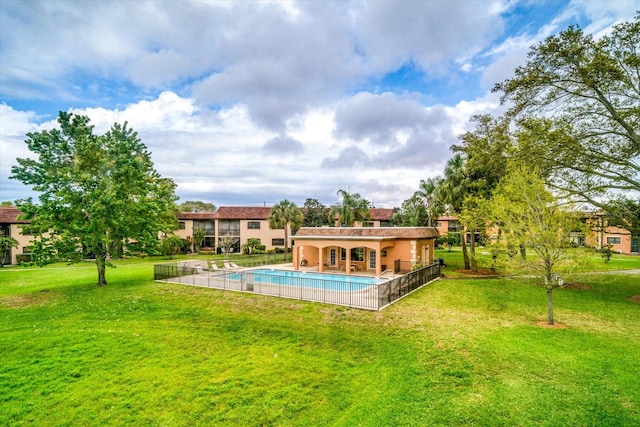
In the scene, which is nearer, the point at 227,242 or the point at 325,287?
the point at 325,287

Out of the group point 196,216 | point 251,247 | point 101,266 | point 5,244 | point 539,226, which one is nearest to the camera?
point 539,226

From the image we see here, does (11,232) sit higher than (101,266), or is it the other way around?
(11,232)

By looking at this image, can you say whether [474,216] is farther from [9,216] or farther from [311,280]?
[9,216]

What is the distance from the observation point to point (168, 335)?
1192 cm

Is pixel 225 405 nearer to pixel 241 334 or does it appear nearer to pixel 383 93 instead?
pixel 241 334

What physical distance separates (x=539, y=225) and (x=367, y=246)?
1336 centimetres

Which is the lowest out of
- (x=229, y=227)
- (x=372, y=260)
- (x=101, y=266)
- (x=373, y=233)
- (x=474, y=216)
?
(x=372, y=260)

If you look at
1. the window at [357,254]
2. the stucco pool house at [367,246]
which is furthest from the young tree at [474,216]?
the window at [357,254]

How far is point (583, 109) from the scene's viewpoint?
1594 centimetres

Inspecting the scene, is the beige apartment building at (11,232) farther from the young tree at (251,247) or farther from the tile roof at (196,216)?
the young tree at (251,247)

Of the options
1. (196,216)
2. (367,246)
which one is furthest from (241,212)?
(367,246)

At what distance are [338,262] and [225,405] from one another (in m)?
21.8

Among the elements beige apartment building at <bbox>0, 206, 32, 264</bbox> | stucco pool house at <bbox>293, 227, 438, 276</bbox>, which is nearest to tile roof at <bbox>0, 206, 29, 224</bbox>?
beige apartment building at <bbox>0, 206, 32, 264</bbox>

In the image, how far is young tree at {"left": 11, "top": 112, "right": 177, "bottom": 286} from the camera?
19406 millimetres
